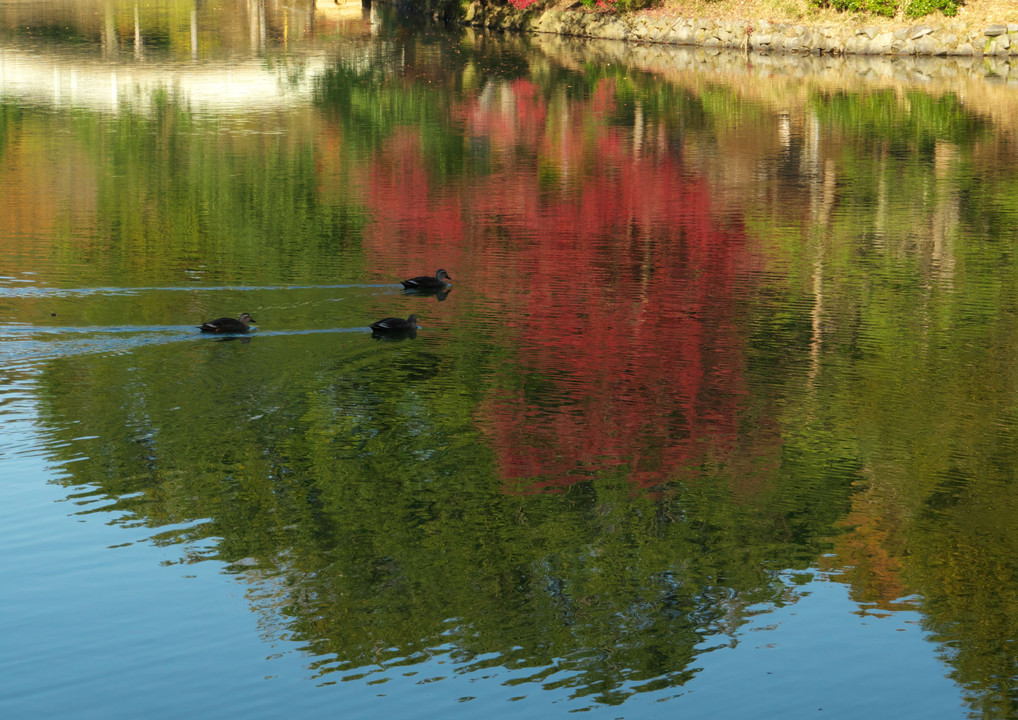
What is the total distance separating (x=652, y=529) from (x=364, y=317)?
707cm

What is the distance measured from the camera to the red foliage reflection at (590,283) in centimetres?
1377

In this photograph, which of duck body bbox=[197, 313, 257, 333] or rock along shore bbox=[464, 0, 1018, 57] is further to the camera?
rock along shore bbox=[464, 0, 1018, 57]

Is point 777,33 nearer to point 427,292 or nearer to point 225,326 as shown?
point 427,292

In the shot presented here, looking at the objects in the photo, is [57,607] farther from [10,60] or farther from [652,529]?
[10,60]

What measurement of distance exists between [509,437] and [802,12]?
2059 inches

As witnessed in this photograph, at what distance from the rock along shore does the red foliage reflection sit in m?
26.3

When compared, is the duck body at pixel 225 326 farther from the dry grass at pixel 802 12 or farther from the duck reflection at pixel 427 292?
the dry grass at pixel 802 12

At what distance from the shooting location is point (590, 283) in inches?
775

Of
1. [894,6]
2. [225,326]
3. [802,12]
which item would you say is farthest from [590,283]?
[802,12]

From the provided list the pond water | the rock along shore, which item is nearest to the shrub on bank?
the rock along shore

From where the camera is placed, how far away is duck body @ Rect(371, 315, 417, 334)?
1661cm

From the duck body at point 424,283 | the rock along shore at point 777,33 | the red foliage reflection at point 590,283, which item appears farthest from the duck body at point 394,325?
the rock along shore at point 777,33

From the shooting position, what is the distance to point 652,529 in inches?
454

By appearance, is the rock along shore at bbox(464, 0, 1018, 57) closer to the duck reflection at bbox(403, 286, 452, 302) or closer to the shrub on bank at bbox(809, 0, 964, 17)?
the shrub on bank at bbox(809, 0, 964, 17)
